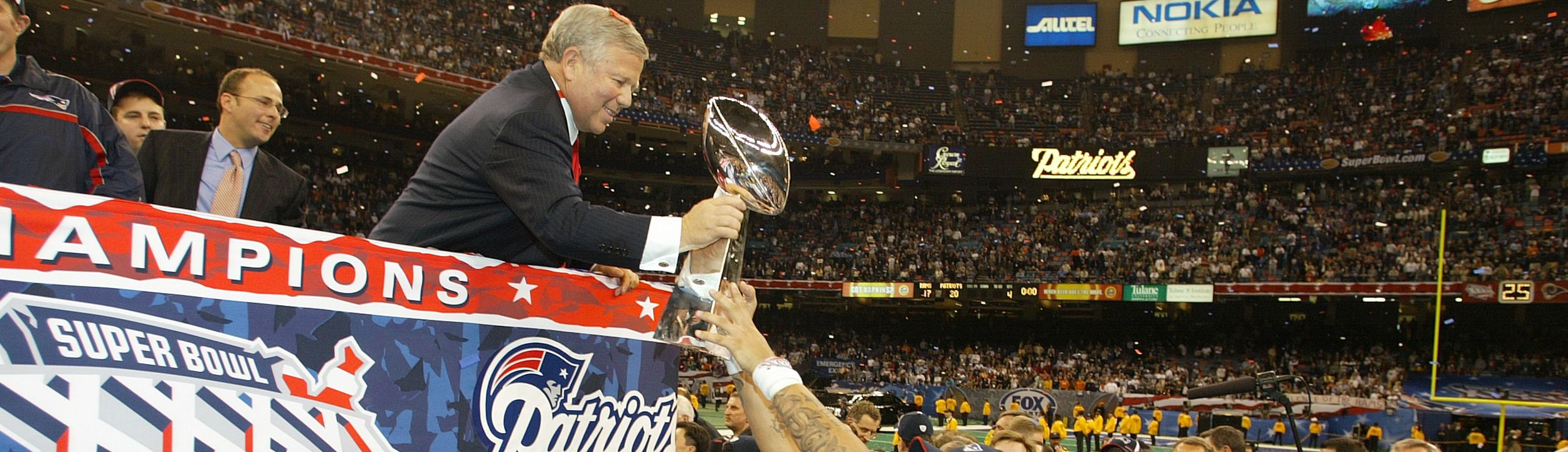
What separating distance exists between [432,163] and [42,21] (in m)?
26.1

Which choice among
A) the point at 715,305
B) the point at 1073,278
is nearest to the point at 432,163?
the point at 715,305

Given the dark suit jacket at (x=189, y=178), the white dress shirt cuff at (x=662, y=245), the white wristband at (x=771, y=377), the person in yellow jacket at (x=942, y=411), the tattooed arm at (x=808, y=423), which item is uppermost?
the dark suit jacket at (x=189, y=178)

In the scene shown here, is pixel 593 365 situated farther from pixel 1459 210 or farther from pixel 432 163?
pixel 1459 210

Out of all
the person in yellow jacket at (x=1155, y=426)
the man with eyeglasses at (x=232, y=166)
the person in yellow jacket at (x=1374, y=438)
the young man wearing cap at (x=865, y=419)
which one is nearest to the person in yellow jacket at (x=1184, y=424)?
the person in yellow jacket at (x=1155, y=426)

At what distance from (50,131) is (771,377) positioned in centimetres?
157

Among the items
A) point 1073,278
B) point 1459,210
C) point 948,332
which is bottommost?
point 948,332

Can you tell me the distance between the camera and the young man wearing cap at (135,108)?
3.91 meters

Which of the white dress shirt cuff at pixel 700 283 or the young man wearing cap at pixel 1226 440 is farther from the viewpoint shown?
the young man wearing cap at pixel 1226 440

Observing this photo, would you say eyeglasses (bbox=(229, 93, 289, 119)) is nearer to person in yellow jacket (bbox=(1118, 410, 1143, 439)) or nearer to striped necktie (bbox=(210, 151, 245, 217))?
striped necktie (bbox=(210, 151, 245, 217))

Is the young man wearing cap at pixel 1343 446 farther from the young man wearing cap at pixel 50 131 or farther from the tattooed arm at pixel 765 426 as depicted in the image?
the young man wearing cap at pixel 50 131

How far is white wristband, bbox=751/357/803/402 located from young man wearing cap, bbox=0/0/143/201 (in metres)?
1.48

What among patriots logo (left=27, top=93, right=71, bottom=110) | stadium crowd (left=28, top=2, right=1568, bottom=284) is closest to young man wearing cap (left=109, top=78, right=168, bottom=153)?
patriots logo (left=27, top=93, right=71, bottom=110)

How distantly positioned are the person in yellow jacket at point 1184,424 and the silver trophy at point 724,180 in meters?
20.9

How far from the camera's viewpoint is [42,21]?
22703mm
